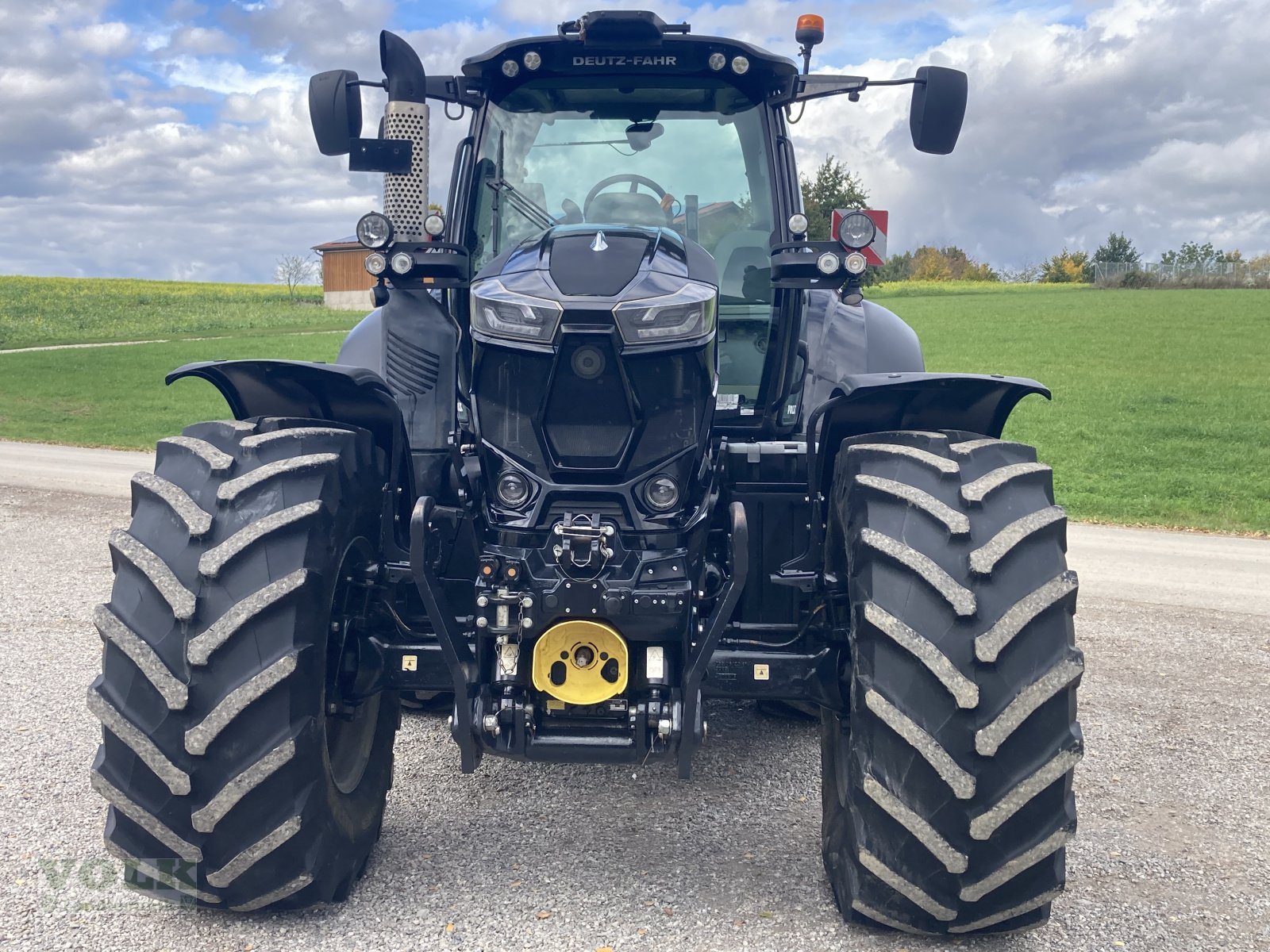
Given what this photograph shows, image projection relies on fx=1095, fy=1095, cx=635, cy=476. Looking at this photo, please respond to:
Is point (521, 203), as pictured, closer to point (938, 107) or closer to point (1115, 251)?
point (938, 107)

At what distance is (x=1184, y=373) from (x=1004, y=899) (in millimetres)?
27868

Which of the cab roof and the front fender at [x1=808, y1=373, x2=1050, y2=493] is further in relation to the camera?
the cab roof

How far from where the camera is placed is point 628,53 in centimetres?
413

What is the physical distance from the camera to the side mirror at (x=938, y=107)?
4270 millimetres

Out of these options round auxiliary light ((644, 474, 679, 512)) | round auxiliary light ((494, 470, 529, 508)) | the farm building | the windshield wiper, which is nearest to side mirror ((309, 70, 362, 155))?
the windshield wiper

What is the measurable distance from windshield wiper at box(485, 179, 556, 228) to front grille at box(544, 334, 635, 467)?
1264mm

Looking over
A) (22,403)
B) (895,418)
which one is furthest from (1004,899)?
(22,403)

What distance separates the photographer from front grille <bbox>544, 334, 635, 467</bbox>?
11.4ft

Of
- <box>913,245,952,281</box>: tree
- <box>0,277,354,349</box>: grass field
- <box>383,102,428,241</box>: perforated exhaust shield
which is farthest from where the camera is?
<box>913,245,952,281</box>: tree

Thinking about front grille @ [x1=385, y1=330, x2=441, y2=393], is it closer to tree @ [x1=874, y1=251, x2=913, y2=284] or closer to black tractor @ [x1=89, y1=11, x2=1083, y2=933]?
black tractor @ [x1=89, y1=11, x2=1083, y2=933]

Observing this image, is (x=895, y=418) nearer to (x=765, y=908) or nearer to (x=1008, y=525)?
(x=1008, y=525)

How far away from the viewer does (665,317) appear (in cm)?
341

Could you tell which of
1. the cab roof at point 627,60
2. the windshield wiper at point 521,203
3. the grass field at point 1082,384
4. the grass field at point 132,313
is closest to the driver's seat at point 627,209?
the windshield wiper at point 521,203

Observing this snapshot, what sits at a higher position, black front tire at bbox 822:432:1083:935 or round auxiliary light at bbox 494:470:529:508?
round auxiliary light at bbox 494:470:529:508
